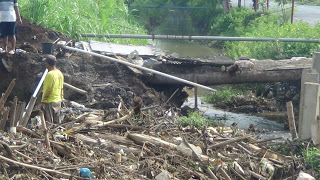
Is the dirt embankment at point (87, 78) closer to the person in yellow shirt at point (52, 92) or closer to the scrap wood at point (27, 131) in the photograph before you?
the person in yellow shirt at point (52, 92)

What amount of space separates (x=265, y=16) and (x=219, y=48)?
84.5 inches

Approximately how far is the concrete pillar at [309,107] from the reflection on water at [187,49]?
14.5m

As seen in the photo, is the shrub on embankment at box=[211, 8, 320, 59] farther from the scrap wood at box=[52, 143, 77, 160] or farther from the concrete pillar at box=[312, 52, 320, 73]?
the scrap wood at box=[52, 143, 77, 160]

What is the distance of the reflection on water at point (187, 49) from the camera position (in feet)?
76.8

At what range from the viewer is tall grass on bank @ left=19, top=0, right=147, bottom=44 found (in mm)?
16156

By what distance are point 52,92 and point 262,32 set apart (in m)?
12.0

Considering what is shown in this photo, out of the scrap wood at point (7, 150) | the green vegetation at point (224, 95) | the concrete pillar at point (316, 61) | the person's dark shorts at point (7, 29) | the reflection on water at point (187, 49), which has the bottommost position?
the reflection on water at point (187, 49)

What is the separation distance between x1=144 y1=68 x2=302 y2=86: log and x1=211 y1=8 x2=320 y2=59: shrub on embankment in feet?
10.1

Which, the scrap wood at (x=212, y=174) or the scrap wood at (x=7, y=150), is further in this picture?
the scrap wood at (x=212, y=174)

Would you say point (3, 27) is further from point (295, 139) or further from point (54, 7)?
point (295, 139)

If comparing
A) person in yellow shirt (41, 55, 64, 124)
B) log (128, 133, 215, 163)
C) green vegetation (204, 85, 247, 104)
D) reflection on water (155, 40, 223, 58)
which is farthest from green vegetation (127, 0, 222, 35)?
log (128, 133, 215, 163)

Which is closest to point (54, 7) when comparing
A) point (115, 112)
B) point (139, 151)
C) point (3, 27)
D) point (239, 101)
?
point (3, 27)

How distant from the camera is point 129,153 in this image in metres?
7.74

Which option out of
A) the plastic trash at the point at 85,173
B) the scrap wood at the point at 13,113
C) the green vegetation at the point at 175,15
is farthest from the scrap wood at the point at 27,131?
the green vegetation at the point at 175,15
